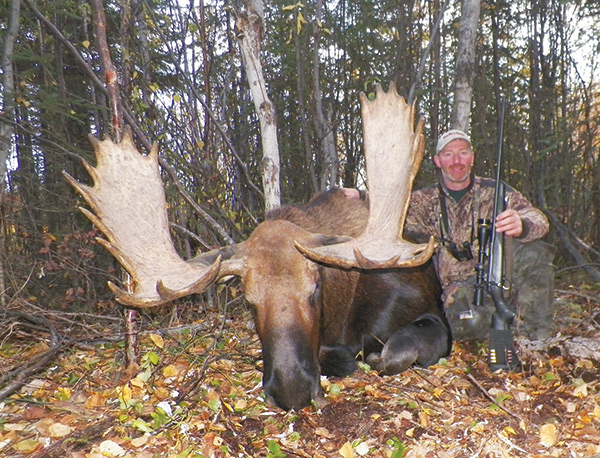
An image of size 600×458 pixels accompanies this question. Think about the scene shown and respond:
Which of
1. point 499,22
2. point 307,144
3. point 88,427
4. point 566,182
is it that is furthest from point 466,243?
point 499,22

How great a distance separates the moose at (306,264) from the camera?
3.09m

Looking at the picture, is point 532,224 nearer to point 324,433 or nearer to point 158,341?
point 324,433

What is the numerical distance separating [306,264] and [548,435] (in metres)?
1.70

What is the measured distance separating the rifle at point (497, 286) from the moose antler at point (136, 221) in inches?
83.5

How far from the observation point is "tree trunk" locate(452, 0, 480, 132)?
6.85 meters

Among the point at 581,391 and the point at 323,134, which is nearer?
the point at 581,391

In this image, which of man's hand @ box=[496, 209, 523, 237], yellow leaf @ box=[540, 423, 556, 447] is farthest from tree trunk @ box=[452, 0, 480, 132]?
yellow leaf @ box=[540, 423, 556, 447]

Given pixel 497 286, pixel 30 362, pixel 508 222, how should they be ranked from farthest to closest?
pixel 508 222, pixel 497 286, pixel 30 362

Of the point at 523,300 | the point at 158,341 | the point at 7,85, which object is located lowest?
the point at 158,341

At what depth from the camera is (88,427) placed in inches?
120

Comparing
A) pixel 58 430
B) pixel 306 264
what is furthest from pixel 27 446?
pixel 306 264

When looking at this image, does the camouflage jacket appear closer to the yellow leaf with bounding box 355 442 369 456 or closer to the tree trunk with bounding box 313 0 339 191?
the yellow leaf with bounding box 355 442 369 456

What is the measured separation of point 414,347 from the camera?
382cm

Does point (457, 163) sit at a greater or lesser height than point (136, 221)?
greater
